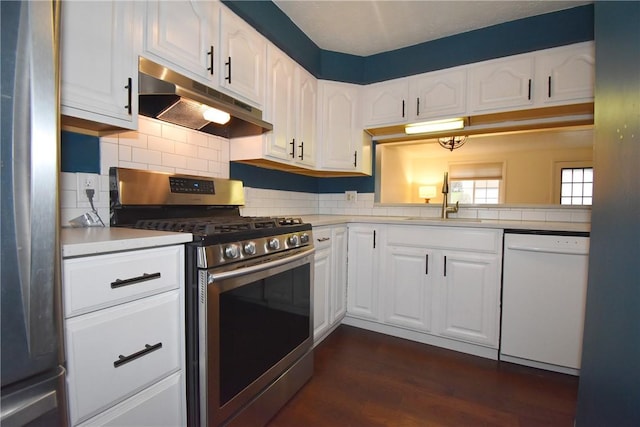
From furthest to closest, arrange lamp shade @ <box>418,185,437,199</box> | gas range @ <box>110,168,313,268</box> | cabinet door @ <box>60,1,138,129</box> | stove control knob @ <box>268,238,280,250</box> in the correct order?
lamp shade @ <box>418,185,437,199</box> < stove control knob @ <box>268,238,280,250</box> < gas range @ <box>110,168,313,268</box> < cabinet door @ <box>60,1,138,129</box>

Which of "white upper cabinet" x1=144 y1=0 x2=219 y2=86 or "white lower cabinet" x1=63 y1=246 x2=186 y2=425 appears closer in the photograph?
"white lower cabinet" x1=63 y1=246 x2=186 y2=425

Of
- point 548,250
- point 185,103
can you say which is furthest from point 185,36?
point 548,250

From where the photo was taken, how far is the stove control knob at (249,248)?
1.25 meters

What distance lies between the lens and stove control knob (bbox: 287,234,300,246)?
1.54 meters

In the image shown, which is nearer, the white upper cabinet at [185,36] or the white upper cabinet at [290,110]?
the white upper cabinet at [185,36]

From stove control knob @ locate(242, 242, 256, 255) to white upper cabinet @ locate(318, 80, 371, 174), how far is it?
4.65 ft

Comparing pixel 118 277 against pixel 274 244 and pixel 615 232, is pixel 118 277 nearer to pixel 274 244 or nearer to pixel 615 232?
pixel 274 244

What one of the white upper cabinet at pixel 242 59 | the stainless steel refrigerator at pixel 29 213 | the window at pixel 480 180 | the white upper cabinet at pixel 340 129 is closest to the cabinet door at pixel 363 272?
the white upper cabinet at pixel 340 129

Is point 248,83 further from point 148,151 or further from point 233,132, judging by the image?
point 148,151

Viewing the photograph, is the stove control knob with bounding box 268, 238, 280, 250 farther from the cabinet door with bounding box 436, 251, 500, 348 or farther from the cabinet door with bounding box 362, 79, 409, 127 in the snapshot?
the cabinet door with bounding box 362, 79, 409, 127

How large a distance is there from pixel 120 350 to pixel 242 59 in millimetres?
1599

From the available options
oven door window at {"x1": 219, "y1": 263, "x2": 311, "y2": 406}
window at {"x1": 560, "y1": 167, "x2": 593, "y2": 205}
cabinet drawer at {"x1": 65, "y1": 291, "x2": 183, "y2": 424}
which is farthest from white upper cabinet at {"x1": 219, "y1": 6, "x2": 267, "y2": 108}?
window at {"x1": 560, "y1": 167, "x2": 593, "y2": 205}

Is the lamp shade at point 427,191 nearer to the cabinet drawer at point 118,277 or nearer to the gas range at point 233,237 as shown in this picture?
the gas range at point 233,237

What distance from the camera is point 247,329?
50.2 inches
